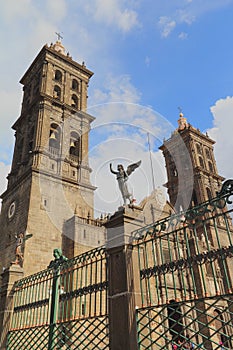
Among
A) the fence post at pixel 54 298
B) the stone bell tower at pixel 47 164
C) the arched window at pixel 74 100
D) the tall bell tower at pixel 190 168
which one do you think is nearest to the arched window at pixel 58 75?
the stone bell tower at pixel 47 164

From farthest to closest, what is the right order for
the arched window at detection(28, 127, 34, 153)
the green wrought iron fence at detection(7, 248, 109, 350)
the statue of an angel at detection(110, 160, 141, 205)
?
1. the arched window at detection(28, 127, 34, 153)
2. the statue of an angel at detection(110, 160, 141, 205)
3. the green wrought iron fence at detection(7, 248, 109, 350)

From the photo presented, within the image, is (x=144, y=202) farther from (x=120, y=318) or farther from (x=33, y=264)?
(x=120, y=318)

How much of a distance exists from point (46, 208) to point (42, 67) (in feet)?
51.4

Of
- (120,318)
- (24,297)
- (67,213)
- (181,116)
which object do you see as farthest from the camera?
(181,116)

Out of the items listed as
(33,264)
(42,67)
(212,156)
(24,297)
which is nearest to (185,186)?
(212,156)

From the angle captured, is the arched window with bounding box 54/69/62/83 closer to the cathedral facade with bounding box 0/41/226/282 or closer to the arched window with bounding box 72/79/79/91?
the cathedral facade with bounding box 0/41/226/282

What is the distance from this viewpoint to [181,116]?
4812 centimetres

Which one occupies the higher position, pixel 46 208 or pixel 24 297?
pixel 46 208

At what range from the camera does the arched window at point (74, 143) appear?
1061 inches

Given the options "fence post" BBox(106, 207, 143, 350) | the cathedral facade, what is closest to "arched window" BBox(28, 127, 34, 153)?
the cathedral facade

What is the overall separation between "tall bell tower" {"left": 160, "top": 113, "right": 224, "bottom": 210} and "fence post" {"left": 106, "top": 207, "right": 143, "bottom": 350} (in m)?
31.6

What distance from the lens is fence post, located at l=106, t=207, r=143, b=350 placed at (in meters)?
4.96

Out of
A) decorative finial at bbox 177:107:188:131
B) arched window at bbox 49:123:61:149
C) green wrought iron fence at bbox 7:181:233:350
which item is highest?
decorative finial at bbox 177:107:188:131

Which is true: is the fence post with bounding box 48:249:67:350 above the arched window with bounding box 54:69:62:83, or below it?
below
